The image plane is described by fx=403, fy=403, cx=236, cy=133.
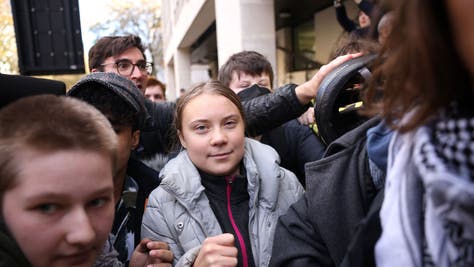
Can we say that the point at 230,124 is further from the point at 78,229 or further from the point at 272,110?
the point at 78,229

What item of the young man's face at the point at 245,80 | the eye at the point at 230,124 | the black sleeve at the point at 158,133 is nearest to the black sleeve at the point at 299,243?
the eye at the point at 230,124

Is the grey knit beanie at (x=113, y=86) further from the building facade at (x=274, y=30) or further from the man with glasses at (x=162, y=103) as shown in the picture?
the building facade at (x=274, y=30)

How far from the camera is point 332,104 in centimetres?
114

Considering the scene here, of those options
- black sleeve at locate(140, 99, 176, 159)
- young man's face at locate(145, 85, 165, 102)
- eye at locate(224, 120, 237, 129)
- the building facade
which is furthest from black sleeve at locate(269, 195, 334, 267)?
the building facade

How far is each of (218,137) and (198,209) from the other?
10.6 inches

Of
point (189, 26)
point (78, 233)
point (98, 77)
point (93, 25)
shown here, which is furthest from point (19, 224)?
point (93, 25)

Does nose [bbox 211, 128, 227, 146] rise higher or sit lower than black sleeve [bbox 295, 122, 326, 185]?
higher

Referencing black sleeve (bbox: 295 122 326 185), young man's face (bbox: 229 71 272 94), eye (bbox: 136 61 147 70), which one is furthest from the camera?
eye (bbox: 136 61 147 70)

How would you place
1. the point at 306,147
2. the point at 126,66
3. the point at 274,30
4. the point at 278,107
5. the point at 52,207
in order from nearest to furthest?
the point at 52,207, the point at 278,107, the point at 306,147, the point at 126,66, the point at 274,30

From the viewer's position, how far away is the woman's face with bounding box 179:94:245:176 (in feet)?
4.75

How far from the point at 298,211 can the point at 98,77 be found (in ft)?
2.97

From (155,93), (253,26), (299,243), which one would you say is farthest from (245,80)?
(253,26)

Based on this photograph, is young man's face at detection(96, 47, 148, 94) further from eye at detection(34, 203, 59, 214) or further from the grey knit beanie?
eye at detection(34, 203, 59, 214)

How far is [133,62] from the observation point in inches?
105
